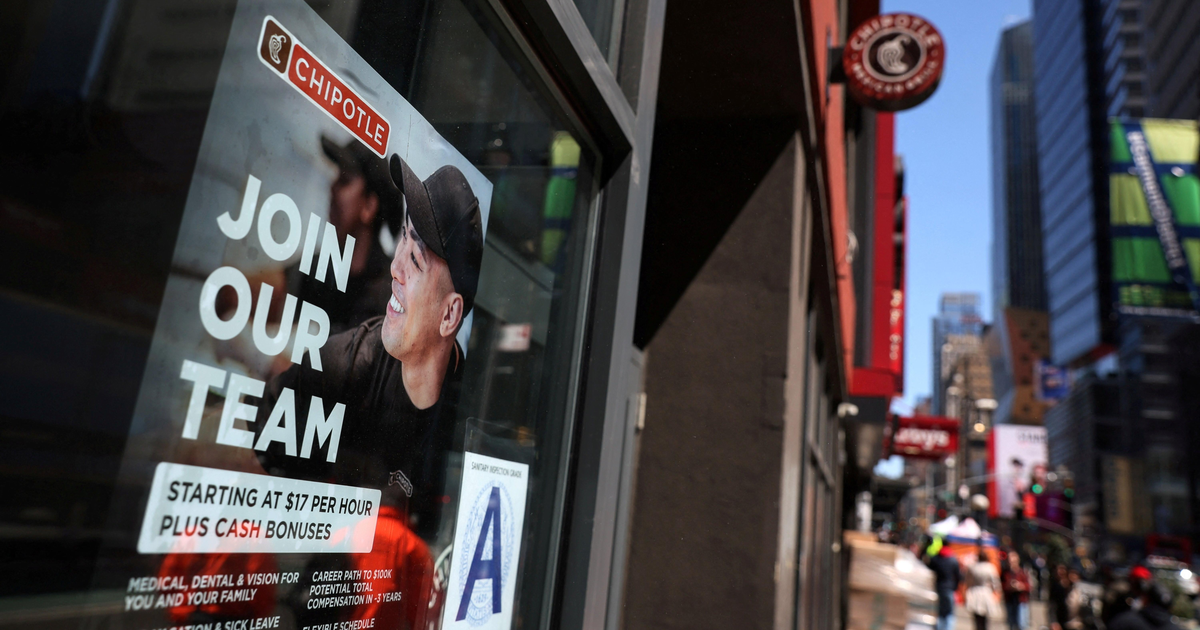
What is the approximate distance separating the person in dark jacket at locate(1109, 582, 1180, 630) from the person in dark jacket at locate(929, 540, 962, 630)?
6.61 m

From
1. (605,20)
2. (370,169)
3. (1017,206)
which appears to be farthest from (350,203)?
(1017,206)

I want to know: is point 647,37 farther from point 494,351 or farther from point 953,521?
point 953,521

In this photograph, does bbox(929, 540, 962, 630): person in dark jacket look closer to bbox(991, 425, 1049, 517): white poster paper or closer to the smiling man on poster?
the smiling man on poster

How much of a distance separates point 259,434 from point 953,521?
64.6 feet

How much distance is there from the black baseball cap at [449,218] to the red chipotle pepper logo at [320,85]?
0.06 metres

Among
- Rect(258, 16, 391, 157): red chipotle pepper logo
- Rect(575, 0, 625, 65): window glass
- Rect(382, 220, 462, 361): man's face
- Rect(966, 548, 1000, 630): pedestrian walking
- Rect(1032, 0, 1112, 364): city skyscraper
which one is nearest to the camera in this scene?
Rect(258, 16, 391, 157): red chipotle pepper logo

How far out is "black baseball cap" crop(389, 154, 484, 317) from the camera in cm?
140

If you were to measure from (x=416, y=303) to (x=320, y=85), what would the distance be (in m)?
0.43

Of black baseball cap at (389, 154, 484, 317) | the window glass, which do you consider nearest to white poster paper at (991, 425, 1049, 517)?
the window glass

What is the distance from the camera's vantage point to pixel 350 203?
48.5 inches

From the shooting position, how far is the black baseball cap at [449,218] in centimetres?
140

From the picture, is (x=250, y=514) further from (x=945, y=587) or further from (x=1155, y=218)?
(x=1155, y=218)

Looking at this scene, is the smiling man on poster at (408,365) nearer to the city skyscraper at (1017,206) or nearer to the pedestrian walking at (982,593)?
the pedestrian walking at (982,593)

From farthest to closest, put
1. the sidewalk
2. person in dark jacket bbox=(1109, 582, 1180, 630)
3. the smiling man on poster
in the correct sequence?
the sidewalk → person in dark jacket bbox=(1109, 582, 1180, 630) → the smiling man on poster
